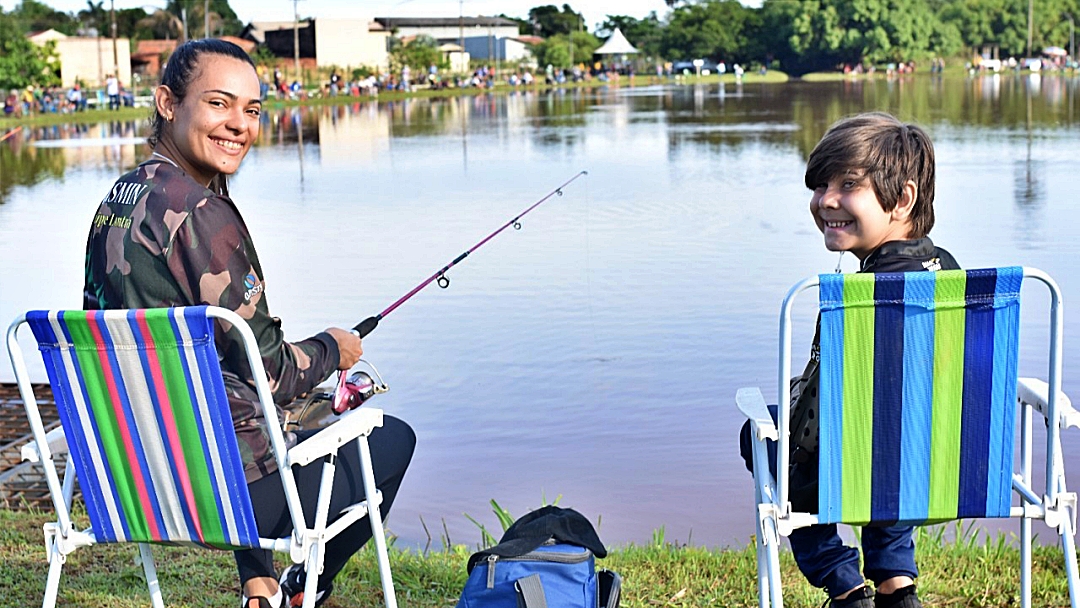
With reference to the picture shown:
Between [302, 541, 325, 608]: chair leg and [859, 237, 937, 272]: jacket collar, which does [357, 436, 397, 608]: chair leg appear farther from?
[859, 237, 937, 272]: jacket collar

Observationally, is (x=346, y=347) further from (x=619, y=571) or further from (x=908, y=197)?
(x=908, y=197)

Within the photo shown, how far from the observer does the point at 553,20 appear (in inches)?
5256

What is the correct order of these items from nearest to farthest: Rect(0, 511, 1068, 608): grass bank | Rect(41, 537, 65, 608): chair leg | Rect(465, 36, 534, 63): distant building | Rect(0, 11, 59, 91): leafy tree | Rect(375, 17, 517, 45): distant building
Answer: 1. Rect(41, 537, 65, 608): chair leg
2. Rect(0, 511, 1068, 608): grass bank
3. Rect(0, 11, 59, 91): leafy tree
4. Rect(465, 36, 534, 63): distant building
5. Rect(375, 17, 517, 45): distant building

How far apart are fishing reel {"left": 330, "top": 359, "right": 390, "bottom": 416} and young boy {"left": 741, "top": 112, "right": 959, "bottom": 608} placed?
3.08ft

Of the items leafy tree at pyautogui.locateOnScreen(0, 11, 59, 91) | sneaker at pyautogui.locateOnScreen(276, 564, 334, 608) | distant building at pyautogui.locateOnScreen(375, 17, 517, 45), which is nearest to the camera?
sneaker at pyautogui.locateOnScreen(276, 564, 334, 608)

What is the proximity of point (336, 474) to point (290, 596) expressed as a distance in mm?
374

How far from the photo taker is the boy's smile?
275cm

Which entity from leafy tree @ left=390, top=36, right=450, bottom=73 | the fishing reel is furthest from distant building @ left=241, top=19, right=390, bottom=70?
the fishing reel

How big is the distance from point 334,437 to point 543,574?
21.7 inches

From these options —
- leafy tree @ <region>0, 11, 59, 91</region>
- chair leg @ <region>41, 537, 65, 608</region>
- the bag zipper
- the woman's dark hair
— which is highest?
leafy tree @ <region>0, 11, 59, 91</region>

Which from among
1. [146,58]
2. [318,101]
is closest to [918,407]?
[318,101]

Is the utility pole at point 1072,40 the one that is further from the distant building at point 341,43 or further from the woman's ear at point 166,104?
the woman's ear at point 166,104

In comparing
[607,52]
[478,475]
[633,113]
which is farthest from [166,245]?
[607,52]

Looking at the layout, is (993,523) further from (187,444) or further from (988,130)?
(988,130)
